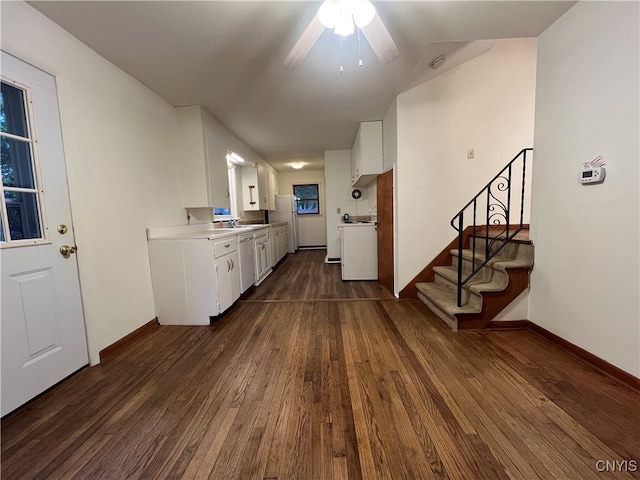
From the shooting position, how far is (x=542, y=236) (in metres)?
2.10

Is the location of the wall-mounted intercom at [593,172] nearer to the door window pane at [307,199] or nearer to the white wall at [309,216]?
the white wall at [309,216]

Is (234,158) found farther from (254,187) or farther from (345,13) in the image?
(345,13)

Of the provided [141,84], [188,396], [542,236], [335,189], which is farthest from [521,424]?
[335,189]

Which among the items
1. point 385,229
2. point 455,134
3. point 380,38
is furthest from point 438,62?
point 385,229

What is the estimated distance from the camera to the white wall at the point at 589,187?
1470 millimetres

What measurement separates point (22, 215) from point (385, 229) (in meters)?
3.38

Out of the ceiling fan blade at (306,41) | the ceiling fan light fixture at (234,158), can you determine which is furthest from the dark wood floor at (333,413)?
the ceiling fan light fixture at (234,158)

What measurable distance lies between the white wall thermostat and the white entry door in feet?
11.5

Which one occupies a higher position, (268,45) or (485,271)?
(268,45)

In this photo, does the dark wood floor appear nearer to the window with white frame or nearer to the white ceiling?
the window with white frame

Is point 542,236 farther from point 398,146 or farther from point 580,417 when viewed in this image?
point 398,146

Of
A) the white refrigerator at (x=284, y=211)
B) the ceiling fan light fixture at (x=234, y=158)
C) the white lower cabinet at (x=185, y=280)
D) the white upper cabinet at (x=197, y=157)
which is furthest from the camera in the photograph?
the white refrigerator at (x=284, y=211)

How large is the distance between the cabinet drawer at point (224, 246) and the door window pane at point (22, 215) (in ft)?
4.07

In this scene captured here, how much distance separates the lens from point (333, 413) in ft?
4.48
